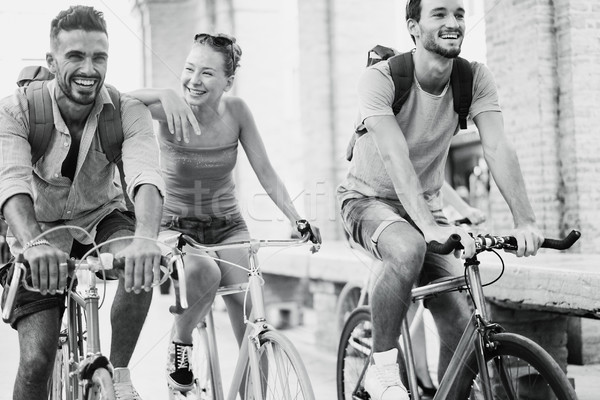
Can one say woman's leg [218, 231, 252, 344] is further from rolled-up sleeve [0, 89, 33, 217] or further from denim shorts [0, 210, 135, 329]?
rolled-up sleeve [0, 89, 33, 217]

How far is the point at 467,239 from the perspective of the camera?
297cm

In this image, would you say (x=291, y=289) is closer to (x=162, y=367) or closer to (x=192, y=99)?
(x=162, y=367)

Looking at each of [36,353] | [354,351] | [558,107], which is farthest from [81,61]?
[558,107]

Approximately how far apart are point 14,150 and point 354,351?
221cm

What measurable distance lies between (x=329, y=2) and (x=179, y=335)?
7975 millimetres

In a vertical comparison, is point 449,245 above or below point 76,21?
below

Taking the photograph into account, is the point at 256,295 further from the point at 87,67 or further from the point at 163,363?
the point at 163,363

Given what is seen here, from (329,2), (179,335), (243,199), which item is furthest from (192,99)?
(243,199)

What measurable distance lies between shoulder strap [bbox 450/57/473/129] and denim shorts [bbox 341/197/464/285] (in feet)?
1.68

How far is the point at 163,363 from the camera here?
281 inches

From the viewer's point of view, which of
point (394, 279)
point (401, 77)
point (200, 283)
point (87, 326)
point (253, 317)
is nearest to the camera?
point (87, 326)

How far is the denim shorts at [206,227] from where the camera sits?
4281mm

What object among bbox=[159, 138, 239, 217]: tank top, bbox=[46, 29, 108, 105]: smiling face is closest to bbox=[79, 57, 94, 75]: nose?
bbox=[46, 29, 108, 105]: smiling face

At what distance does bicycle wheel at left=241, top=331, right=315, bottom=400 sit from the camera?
304 cm
